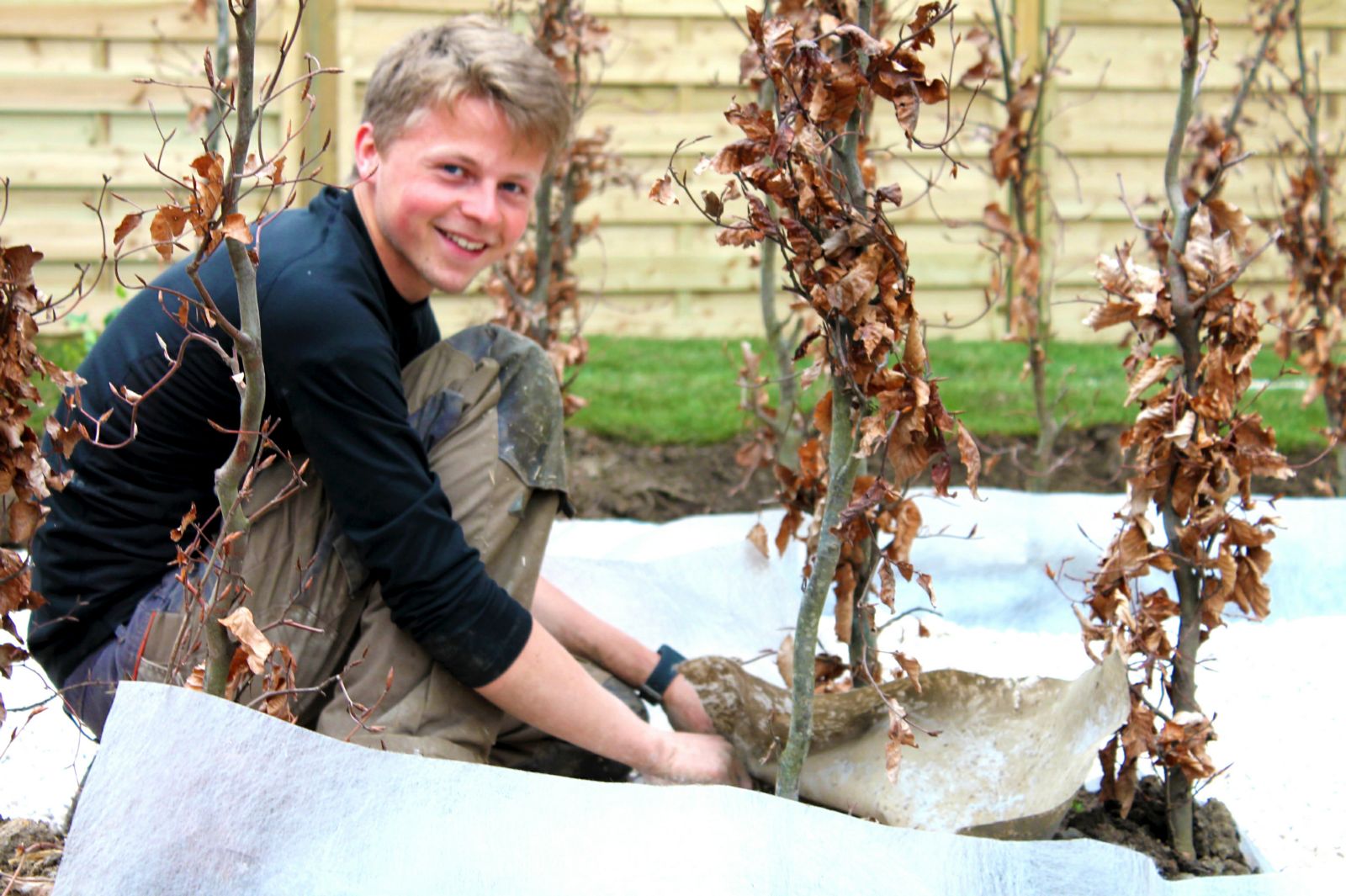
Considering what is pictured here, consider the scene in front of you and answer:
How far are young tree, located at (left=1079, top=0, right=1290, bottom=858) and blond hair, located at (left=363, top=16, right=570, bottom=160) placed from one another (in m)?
0.84

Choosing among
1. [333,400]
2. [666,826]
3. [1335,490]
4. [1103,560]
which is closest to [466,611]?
[333,400]

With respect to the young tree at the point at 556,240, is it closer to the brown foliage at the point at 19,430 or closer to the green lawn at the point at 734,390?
the green lawn at the point at 734,390

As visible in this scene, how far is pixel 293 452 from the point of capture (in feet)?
6.38

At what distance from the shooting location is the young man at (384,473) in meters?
1.77

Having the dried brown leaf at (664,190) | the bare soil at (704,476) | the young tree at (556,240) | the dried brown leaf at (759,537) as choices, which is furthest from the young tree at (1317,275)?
the dried brown leaf at (664,190)

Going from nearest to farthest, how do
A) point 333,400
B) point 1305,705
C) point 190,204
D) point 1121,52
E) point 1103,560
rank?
point 190,204, point 333,400, point 1103,560, point 1305,705, point 1121,52

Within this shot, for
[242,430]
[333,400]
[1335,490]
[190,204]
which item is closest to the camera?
[190,204]

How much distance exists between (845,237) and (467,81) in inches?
25.8

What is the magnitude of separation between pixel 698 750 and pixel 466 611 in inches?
17.2

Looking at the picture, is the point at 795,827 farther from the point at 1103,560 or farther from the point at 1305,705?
the point at 1305,705

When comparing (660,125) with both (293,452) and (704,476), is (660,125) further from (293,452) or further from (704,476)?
(293,452)

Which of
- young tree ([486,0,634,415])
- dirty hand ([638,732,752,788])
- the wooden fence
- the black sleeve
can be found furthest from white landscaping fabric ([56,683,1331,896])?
the wooden fence

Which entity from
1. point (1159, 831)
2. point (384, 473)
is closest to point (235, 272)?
point (384, 473)

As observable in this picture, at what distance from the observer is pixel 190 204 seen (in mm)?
1256
